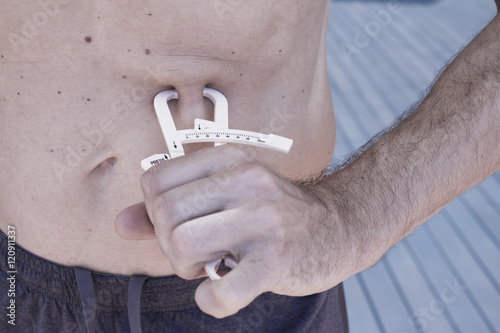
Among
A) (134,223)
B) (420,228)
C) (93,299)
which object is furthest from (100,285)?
(420,228)

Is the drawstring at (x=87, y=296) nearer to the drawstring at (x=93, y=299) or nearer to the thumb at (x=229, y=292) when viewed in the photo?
the drawstring at (x=93, y=299)

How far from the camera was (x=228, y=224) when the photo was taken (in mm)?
448

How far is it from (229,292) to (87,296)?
335 millimetres

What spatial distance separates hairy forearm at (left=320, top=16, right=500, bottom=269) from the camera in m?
0.60

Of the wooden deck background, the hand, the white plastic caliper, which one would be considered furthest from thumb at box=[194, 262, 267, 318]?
the wooden deck background

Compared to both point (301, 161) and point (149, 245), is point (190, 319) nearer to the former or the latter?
point (149, 245)

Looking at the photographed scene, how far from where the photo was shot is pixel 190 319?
0.74 metres

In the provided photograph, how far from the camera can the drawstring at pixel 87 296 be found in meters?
0.69

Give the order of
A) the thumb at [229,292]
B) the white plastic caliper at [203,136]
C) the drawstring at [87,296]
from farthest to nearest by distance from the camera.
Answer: the drawstring at [87,296] → the white plastic caliper at [203,136] → the thumb at [229,292]

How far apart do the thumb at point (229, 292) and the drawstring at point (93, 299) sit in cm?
27

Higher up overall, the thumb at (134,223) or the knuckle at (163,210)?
the thumb at (134,223)

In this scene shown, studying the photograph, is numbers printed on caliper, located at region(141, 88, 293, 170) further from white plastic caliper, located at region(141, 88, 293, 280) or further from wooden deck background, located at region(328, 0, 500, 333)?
wooden deck background, located at region(328, 0, 500, 333)

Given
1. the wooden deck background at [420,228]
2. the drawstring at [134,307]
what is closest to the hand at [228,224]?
the drawstring at [134,307]

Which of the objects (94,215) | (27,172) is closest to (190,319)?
(94,215)
